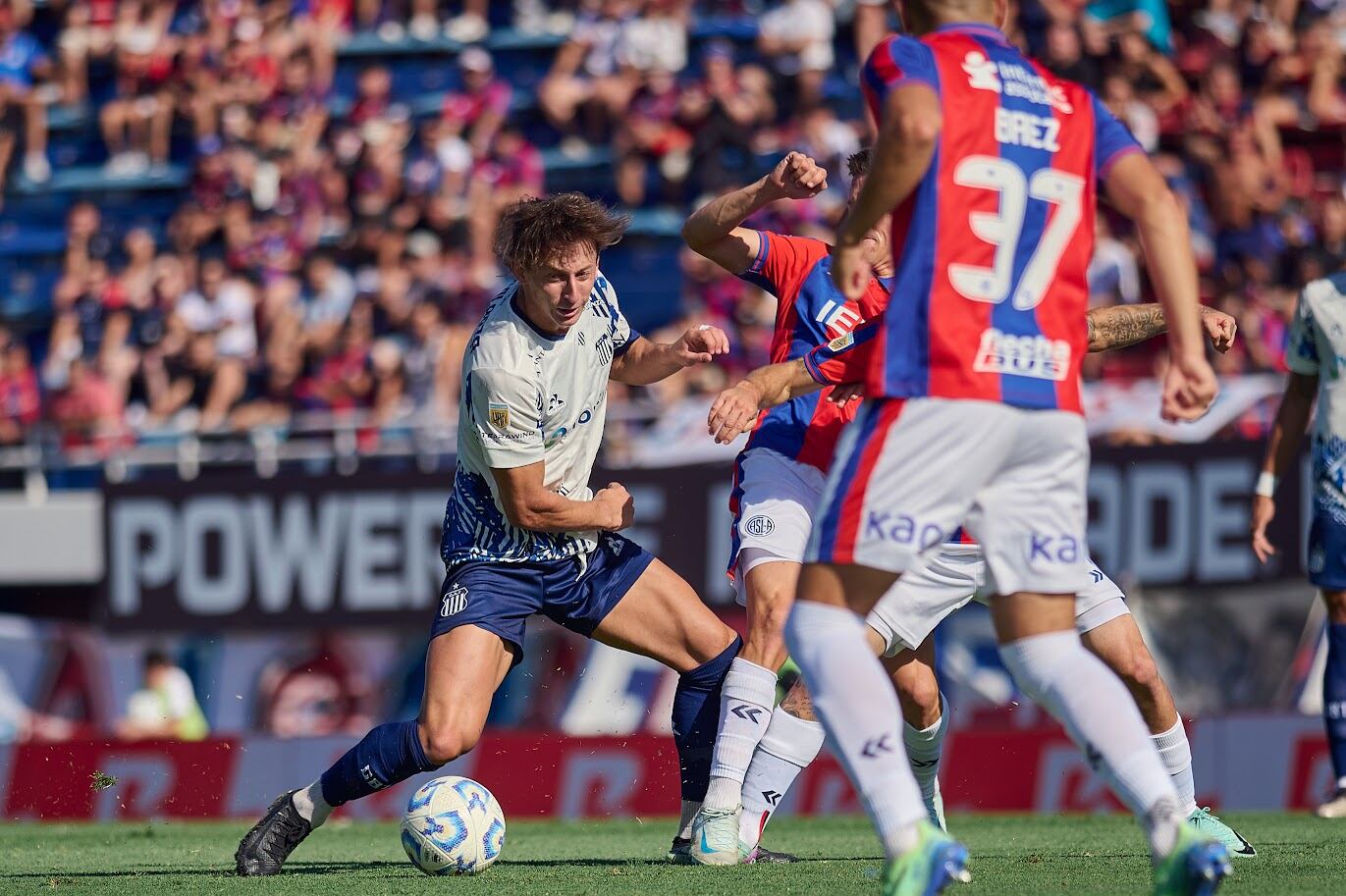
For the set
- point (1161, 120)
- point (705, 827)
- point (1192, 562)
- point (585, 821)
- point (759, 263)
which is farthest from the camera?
point (1161, 120)

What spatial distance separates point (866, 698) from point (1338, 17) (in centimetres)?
1287

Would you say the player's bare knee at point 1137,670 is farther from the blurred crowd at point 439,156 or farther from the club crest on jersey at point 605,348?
the blurred crowd at point 439,156

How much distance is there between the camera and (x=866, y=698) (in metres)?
4.27

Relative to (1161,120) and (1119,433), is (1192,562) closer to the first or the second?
(1119,433)

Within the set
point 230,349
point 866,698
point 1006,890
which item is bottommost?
point 230,349

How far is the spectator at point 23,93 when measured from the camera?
62.6ft

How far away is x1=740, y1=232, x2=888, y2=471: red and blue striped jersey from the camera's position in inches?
269

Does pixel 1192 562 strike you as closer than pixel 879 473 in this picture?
No

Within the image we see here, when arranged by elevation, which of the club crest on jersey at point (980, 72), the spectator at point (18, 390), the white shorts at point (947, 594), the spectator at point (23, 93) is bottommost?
the spectator at point (18, 390)

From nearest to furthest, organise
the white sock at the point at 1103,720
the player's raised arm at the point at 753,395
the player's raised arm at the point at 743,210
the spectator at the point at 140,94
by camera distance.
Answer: the white sock at the point at 1103,720
the player's raised arm at the point at 753,395
the player's raised arm at the point at 743,210
the spectator at the point at 140,94

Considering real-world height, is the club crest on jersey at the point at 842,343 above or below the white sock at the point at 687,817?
above

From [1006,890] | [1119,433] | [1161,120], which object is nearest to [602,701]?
[1119,433]

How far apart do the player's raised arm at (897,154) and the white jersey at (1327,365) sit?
4444 millimetres

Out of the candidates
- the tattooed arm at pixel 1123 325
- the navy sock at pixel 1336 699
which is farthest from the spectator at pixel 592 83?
the tattooed arm at pixel 1123 325
